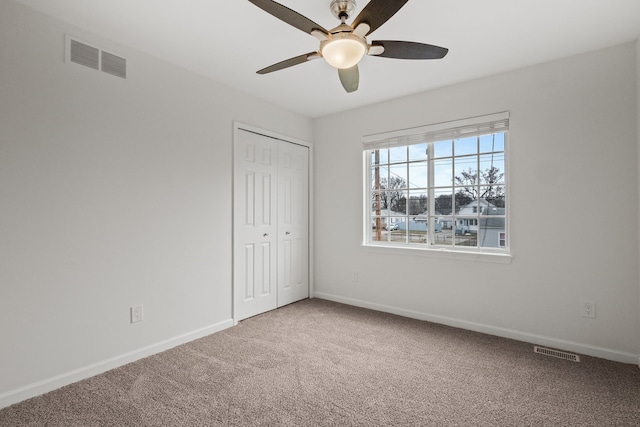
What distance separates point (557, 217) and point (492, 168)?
711 millimetres

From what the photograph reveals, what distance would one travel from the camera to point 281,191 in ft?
12.9

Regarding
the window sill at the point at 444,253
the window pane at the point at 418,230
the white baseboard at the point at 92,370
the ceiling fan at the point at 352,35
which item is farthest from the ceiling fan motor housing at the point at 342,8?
the white baseboard at the point at 92,370

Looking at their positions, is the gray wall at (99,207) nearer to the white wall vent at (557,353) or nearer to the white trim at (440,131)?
the white trim at (440,131)

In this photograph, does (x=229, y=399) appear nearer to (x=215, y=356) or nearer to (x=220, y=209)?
(x=215, y=356)

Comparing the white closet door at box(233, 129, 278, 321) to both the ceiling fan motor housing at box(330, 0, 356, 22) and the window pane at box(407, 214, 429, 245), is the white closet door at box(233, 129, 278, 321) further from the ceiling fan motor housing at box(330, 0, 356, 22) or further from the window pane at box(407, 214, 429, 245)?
the ceiling fan motor housing at box(330, 0, 356, 22)

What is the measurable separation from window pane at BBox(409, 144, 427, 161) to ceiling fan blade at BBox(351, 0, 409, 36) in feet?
6.93

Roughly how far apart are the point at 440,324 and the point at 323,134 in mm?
2669

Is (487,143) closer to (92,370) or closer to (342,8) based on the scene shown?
(342,8)

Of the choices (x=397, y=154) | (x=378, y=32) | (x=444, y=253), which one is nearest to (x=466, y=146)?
(x=397, y=154)

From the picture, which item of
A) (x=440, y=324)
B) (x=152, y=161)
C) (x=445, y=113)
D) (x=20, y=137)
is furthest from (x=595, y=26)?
(x=20, y=137)

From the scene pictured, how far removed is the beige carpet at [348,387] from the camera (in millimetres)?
1833

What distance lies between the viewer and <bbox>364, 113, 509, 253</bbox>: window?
3131 mm

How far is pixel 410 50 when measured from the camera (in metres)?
1.89

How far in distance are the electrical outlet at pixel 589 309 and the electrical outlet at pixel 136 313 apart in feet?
11.7
